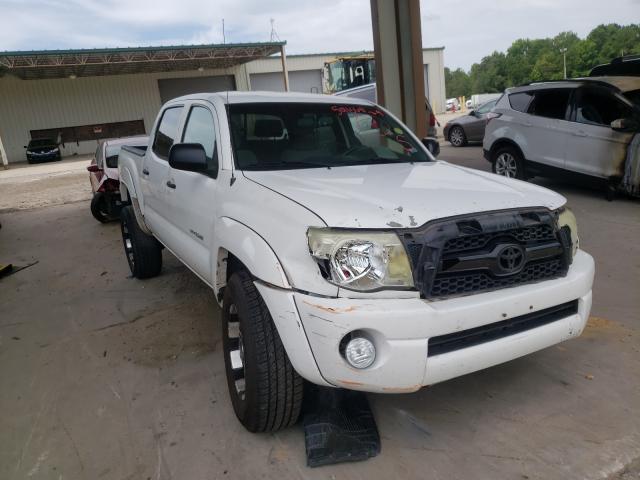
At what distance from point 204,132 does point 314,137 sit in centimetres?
80

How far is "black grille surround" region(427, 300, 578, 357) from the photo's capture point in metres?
2.18

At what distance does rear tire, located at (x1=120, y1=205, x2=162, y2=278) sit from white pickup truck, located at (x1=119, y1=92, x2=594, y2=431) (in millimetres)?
2401

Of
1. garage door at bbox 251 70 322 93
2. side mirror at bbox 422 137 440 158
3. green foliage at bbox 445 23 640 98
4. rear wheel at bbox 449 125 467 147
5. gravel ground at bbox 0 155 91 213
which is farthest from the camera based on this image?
green foliage at bbox 445 23 640 98

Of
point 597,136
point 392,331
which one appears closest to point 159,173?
point 392,331

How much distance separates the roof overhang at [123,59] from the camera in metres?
27.1

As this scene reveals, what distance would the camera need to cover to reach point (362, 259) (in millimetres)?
2143

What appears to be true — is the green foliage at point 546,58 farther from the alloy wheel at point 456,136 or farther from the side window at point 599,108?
the side window at point 599,108

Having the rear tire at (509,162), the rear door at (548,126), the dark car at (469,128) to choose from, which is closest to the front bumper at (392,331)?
the rear door at (548,126)

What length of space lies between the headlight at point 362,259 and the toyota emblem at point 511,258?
457mm

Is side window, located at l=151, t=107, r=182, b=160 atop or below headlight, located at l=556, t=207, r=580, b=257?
atop

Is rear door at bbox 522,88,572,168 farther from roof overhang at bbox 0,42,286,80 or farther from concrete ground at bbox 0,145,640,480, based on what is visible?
roof overhang at bbox 0,42,286,80

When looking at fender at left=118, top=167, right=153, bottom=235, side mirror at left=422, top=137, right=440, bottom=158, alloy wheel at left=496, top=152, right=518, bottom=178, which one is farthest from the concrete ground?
alloy wheel at left=496, top=152, right=518, bottom=178

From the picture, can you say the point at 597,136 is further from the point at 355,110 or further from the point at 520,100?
the point at 355,110

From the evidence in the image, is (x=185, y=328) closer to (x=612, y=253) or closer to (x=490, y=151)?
(x=612, y=253)
